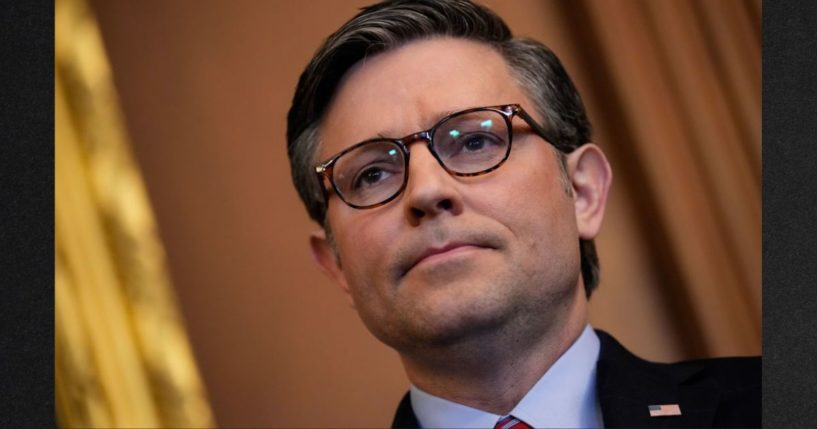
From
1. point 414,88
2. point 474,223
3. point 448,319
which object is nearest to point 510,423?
point 448,319

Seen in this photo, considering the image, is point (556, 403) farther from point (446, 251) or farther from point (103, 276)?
point (103, 276)

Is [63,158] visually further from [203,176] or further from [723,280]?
[723,280]

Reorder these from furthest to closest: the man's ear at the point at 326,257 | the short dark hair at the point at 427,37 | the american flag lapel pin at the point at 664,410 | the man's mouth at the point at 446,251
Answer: the man's ear at the point at 326,257, the short dark hair at the point at 427,37, the american flag lapel pin at the point at 664,410, the man's mouth at the point at 446,251

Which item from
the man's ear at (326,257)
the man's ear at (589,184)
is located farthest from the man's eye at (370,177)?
the man's ear at (589,184)

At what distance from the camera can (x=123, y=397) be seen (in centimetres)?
215

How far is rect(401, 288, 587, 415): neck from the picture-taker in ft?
5.99

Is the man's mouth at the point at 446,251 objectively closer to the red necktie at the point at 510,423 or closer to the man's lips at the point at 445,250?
the man's lips at the point at 445,250

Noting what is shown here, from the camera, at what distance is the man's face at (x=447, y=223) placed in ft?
5.67

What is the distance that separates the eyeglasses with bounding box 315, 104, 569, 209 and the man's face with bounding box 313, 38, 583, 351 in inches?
0.7

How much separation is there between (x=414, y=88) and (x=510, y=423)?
58cm

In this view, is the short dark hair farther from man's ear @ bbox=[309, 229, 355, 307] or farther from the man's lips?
the man's lips

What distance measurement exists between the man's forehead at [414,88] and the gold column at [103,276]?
490 millimetres

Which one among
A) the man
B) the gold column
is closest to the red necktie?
the man
